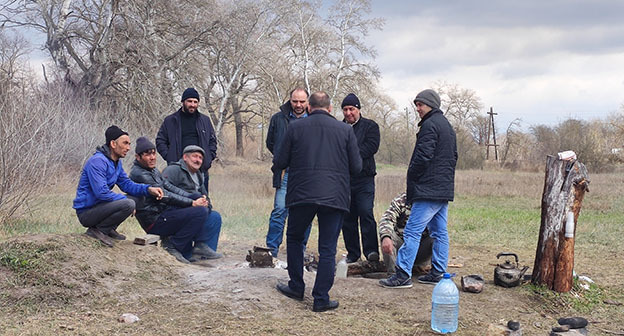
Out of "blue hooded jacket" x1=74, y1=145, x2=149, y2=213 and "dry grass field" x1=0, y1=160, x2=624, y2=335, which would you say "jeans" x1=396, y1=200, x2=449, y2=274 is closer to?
"dry grass field" x1=0, y1=160, x2=624, y2=335

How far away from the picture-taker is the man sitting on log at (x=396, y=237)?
654cm

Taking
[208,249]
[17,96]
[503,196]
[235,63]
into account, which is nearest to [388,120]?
[235,63]

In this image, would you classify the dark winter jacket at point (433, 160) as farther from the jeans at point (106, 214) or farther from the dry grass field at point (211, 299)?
the jeans at point (106, 214)

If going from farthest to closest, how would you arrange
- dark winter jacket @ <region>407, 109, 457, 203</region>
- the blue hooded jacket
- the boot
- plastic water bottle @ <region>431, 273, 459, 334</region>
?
the boot < the blue hooded jacket < dark winter jacket @ <region>407, 109, 457, 203</region> < plastic water bottle @ <region>431, 273, 459, 334</region>

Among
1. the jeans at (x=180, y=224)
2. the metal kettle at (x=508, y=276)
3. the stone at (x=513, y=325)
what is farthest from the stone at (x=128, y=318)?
the metal kettle at (x=508, y=276)

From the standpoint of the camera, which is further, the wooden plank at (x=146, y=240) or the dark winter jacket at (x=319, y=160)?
the wooden plank at (x=146, y=240)

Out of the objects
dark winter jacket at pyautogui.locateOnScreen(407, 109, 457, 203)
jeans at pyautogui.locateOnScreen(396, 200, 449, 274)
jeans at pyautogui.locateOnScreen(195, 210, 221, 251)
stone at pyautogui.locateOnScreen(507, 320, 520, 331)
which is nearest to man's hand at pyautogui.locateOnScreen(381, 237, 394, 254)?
jeans at pyautogui.locateOnScreen(396, 200, 449, 274)

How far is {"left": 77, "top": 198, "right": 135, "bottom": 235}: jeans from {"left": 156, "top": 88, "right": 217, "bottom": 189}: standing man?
128cm

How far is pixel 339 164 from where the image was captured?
5.11 meters

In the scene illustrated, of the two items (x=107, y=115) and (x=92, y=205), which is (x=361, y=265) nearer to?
(x=92, y=205)

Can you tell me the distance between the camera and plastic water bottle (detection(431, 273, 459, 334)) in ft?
16.0

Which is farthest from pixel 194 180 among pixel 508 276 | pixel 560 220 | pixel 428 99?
pixel 560 220

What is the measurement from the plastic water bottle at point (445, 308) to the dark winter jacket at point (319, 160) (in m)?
1.08

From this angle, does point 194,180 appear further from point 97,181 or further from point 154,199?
point 97,181
